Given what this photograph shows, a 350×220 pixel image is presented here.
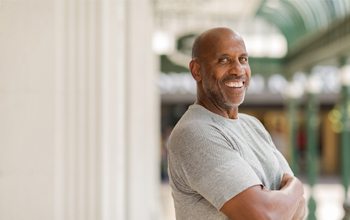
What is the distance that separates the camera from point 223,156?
1.43 metres

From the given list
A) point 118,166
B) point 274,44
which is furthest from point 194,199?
point 274,44

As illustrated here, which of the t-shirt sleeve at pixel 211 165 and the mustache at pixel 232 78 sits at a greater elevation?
the mustache at pixel 232 78

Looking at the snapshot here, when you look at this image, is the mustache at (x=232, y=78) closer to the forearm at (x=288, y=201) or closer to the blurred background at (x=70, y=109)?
the forearm at (x=288, y=201)

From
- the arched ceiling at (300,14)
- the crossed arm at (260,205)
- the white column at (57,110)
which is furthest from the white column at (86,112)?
the arched ceiling at (300,14)

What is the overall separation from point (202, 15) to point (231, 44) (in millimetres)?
10630

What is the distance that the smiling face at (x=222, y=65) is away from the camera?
1.51 m

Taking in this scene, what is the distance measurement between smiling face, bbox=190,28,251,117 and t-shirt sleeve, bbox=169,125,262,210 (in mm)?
111

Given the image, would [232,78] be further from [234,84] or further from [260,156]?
[260,156]

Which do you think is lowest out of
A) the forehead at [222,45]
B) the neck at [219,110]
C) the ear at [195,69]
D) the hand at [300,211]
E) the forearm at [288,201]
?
the hand at [300,211]

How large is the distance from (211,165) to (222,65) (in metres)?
0.27

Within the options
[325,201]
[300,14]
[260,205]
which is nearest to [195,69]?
[260,205]

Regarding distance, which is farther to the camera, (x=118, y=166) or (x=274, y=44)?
(x=274, y=44)

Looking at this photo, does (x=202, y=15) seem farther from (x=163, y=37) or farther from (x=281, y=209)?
(x=281, y=209)

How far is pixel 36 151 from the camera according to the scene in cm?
221
